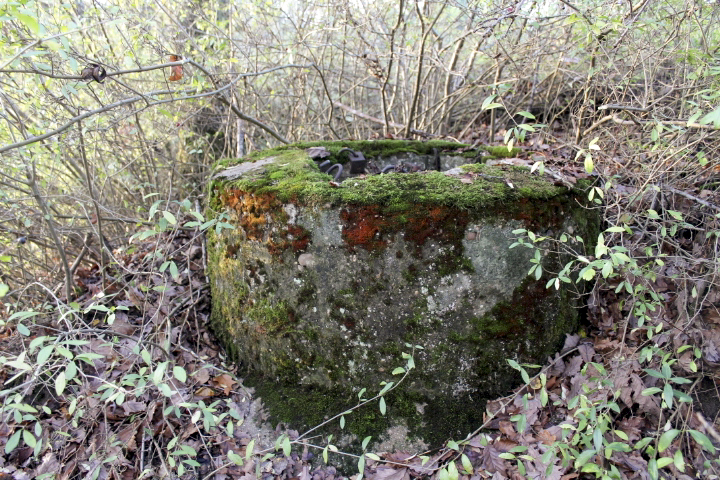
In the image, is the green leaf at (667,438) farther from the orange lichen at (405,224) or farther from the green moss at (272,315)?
the green moss at (272,315)

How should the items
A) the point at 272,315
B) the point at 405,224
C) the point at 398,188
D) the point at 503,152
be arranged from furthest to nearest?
the point at 503,152 → the point at 272,315 → the point at 398,188 → the point at 405,224

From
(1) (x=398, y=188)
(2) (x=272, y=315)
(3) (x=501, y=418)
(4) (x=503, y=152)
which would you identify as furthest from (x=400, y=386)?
(4) (x=503, y=152)

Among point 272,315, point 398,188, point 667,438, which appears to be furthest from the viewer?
point 272,315

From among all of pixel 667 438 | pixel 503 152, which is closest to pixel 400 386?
pixel 667 438

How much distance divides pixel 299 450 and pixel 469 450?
982mm

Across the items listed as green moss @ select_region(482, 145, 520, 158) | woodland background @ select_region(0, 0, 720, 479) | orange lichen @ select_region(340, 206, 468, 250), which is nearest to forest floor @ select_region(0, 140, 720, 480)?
woodland background @ select_region(0, 0, 720, 479)

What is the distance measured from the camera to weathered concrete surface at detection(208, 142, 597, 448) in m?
2.37

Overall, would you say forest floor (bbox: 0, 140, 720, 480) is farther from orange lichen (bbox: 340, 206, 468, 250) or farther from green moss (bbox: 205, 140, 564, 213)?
orange lichen (bbox: 340, 206, 468, 250)

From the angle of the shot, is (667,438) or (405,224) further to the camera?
(405,224)

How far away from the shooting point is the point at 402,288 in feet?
7.93

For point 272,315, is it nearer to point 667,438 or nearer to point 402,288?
point 402,288

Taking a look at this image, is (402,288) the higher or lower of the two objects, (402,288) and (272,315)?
the higher

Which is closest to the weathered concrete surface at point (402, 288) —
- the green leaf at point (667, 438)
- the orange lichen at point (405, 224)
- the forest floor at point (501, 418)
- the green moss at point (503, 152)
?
the orange lichen at point (405, 224)

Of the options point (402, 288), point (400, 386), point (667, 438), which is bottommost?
point (400, 386)
